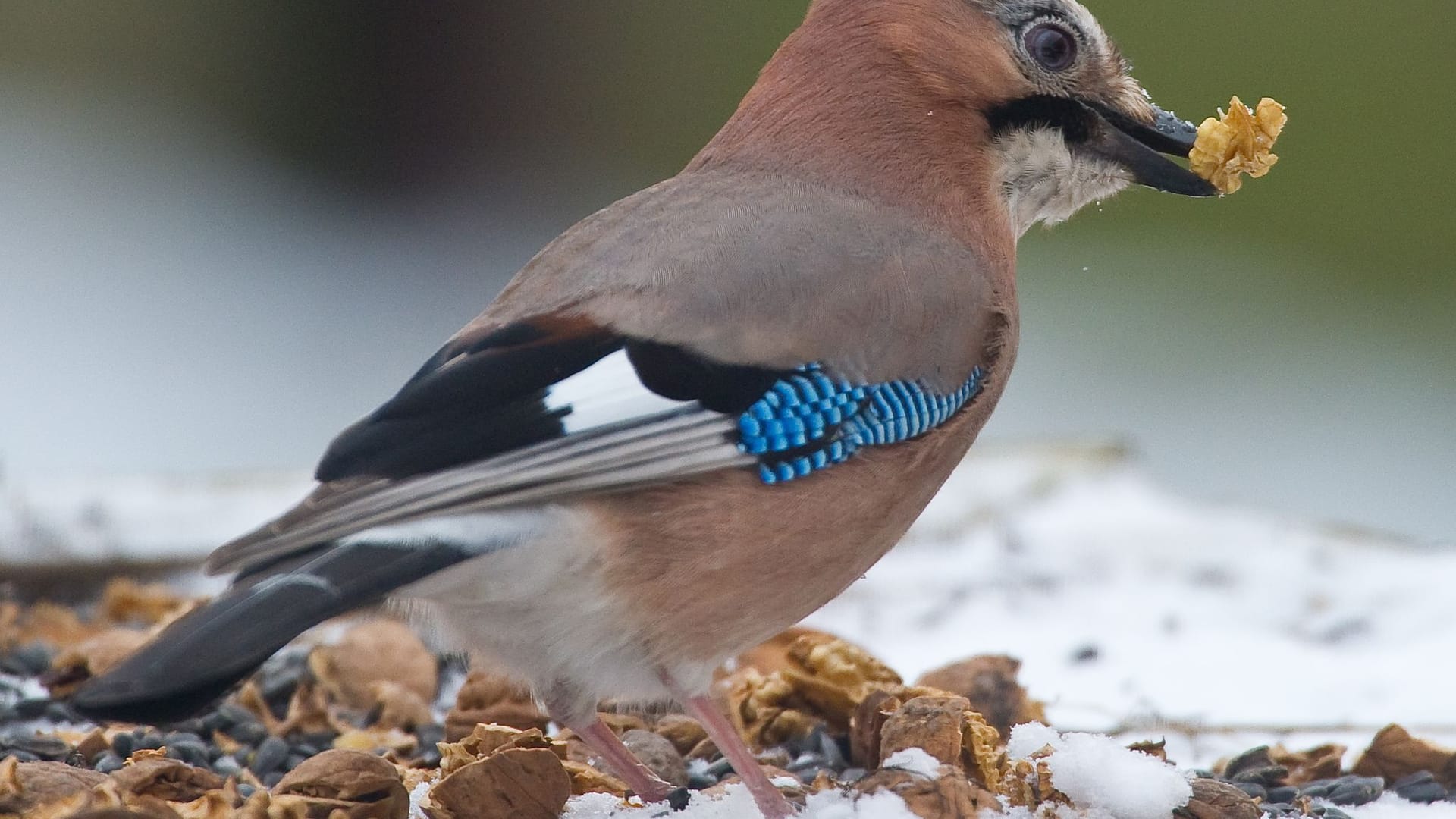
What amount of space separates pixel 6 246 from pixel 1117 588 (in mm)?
6877

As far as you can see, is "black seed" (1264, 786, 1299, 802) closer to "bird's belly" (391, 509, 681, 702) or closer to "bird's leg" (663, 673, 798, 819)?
"bird's leg" (663, 673, 798, 819)

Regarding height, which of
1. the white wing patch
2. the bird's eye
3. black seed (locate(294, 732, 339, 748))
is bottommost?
black seed (locate(294, 732, 339, 748))

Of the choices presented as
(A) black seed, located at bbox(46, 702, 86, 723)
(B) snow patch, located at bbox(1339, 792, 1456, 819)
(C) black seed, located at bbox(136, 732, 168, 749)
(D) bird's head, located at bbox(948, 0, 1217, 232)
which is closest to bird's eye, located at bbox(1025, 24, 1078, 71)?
(D) bird's head, located at bbox(948, 0, 1217, 232)

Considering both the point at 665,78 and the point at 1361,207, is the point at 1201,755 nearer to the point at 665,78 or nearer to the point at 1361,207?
the point at 1361,207

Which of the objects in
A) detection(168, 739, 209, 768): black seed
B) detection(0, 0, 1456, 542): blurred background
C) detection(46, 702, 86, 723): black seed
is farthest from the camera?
detection(0, 0, 1456, 542): blurred background

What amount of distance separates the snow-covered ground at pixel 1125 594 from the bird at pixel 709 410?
0.83 metres

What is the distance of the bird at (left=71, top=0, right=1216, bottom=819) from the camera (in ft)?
6.96

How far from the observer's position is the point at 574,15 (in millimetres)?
10000

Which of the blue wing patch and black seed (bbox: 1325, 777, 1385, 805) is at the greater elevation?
the blue wing patch

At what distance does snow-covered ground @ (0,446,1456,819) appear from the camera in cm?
316

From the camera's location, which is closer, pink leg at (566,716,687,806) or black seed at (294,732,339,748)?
pink leg at (566,716,687,806)

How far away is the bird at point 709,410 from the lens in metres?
2.12

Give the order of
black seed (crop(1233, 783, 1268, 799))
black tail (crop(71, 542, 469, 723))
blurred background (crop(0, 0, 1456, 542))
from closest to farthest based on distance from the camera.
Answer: black tail (crop(71, 542, 469, 723)) → black seed (crop(1233, 783, 1268, 799)) → blurred background (crop(0, 0, 1456, 542))

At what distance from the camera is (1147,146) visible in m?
2.91
